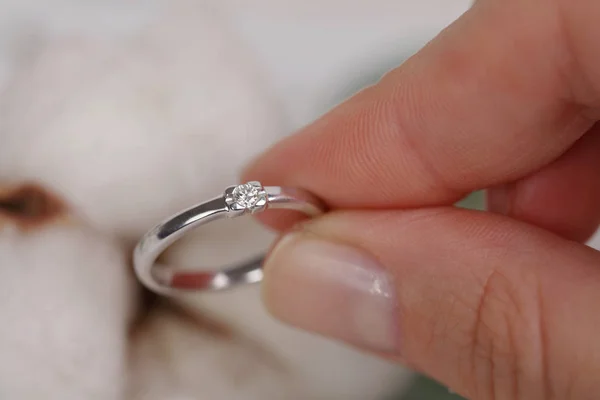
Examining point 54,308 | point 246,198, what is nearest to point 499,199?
point 246,198

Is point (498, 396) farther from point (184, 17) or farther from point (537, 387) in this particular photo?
point (184, 17)

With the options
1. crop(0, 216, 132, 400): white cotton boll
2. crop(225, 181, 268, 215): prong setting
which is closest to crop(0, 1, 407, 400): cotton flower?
crop(0, 216, 132, 400): white cotton boll

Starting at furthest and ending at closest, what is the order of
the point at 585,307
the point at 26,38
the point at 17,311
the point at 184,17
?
the point at 26,38
the point at 184,17
the point at 17,311
the point at 585,307

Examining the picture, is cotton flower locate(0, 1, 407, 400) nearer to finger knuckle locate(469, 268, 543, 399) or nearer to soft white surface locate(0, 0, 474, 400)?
soft white surface locate(0, 0, 474, 400)

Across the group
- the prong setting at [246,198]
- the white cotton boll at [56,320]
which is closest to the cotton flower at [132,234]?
the white cotton boll at [56,320]

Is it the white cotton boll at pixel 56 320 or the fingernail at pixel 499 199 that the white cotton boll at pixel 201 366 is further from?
the fingernail at pixel 499 199

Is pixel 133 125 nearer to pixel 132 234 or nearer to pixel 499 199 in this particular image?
pixel 132 234

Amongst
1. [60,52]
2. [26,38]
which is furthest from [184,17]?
[26,38]
